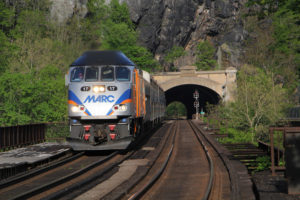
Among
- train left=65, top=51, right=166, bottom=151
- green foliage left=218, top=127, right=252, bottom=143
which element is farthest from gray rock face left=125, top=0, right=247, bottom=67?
train left=65, top=51, right=166, bottom=151

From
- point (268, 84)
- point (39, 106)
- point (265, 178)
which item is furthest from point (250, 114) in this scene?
point (265, 178)

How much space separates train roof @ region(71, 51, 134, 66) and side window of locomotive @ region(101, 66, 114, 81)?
0.24 m

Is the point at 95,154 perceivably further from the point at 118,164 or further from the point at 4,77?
the point at 4,77

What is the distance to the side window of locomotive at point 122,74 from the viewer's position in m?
15.1

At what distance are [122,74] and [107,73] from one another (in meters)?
0.63

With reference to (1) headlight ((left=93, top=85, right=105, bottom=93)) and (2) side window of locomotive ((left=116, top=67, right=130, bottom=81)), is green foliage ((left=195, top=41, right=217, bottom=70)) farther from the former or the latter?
(1) headlight ((left=93, top=85, right=105, bottom=93))

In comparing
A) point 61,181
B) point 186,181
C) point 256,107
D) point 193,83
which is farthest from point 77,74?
point 193,83

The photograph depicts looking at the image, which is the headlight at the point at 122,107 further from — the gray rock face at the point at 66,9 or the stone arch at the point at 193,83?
the gray rock face at the point at 66,9

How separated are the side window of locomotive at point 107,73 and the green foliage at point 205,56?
70658 mm

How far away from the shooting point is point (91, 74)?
15.2 m

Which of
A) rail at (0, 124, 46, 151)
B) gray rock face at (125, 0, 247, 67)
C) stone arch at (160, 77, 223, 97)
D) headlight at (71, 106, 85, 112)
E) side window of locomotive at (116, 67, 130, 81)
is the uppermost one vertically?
gray rock face at (125, 0, 247, 67)

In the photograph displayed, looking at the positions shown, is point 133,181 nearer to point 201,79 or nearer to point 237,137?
point 237,137

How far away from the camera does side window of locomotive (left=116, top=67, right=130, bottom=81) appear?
15.1m

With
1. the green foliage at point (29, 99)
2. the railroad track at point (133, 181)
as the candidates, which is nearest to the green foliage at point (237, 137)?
the railroad track at point (133, 181)
